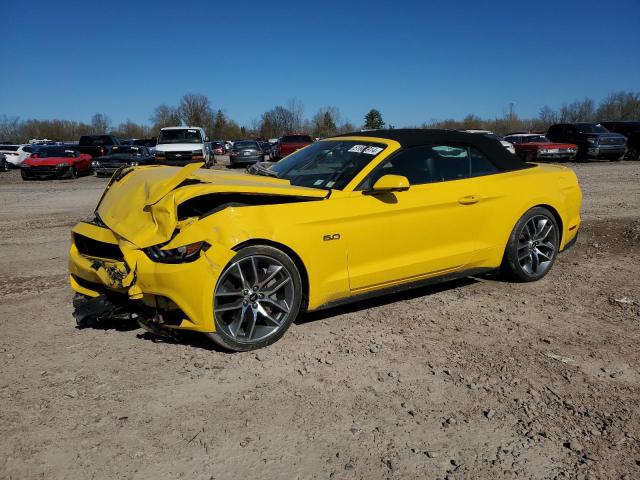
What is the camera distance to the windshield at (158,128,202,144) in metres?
21.2

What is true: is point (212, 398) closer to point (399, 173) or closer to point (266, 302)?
point (266, 302)

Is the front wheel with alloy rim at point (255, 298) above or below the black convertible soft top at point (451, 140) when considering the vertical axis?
below

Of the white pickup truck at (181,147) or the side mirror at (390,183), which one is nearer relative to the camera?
the side mirror at (390,183)

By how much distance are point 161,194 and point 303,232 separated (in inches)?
41.4

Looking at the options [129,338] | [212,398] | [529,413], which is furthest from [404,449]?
[129,338]

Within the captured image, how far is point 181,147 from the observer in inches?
810

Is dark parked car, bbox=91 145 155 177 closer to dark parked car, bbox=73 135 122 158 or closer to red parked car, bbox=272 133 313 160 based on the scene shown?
dark parked car, bbox=73 135 122 158

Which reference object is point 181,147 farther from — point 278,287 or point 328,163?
point 278,287

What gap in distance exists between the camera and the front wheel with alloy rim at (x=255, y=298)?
360 cm

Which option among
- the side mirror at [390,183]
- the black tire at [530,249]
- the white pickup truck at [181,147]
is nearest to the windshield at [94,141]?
the white pickup truck at [181,147]

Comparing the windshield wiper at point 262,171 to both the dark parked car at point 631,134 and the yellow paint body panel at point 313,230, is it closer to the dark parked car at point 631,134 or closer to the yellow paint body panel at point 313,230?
the yellow paint body panel at point 313,230

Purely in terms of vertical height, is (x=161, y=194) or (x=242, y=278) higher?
(x=161, y=194)

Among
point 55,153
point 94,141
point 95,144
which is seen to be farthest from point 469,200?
point 94,141

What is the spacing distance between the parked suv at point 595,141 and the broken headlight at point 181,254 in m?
24.6
